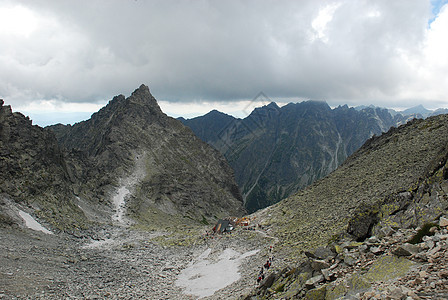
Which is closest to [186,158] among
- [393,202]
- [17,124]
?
[17,124]

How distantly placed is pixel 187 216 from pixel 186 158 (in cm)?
4898

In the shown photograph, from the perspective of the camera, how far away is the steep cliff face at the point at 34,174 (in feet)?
204

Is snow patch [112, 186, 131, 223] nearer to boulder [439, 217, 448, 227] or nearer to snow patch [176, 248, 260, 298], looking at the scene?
snow patch [176, 248, 260, 298]

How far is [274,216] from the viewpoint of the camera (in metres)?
62.2

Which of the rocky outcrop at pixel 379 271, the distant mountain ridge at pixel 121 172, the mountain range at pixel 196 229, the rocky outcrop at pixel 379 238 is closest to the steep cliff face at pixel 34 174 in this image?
the distant mountain ridge at pixel 121 172

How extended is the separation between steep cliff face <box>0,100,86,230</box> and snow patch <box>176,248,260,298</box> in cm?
3237

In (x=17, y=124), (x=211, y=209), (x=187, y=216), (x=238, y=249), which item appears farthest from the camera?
(x=211, y=209)

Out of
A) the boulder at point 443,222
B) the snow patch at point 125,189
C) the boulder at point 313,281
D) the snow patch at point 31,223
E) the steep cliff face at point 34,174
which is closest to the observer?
the boulder at point 443,222

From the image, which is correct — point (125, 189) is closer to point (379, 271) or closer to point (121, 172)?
point (121, 172)

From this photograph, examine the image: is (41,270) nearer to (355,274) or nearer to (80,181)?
(355,274)

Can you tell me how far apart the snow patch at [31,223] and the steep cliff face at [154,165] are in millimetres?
37403

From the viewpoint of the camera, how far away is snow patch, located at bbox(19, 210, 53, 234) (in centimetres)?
5322

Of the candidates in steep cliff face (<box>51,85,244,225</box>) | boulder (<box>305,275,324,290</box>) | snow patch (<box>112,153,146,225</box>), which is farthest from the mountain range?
steep cliff face (<box>51,85,244,225</box>)

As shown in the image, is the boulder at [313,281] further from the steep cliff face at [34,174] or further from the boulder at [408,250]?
the steep cliff face at [34,174]
